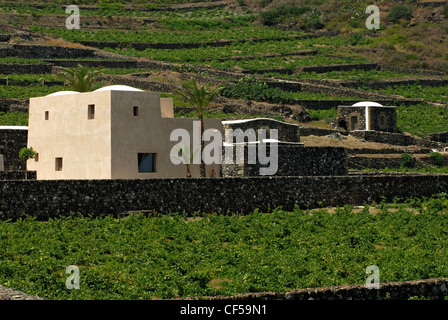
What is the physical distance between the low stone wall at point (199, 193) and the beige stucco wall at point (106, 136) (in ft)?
17.6

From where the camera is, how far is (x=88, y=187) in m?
33.3

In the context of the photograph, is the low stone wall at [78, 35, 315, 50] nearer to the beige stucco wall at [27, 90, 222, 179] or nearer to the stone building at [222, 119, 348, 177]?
the stone building at [222, 119, 348, 177]

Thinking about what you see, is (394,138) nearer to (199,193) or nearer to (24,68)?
(199,193)

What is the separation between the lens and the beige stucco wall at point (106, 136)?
4003 centimetres

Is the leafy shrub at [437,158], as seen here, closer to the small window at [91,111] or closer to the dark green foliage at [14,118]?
the dark green foliage at [14,118]

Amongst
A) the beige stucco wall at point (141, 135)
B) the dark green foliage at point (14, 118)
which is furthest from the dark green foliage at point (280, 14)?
the beige stucco wall at point (141, 135)

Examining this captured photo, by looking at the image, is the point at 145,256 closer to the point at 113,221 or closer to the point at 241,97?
the point at 113,221

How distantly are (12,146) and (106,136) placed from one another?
23.7ft

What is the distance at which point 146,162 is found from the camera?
41031 millimetres

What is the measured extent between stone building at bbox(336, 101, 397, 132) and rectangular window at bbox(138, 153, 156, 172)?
84.5 ft

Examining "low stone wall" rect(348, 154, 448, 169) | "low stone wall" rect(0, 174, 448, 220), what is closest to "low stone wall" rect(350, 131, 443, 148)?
"low stone wall" rect(348, 154, 448, 169)

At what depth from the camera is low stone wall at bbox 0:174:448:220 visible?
3231 centimetres
